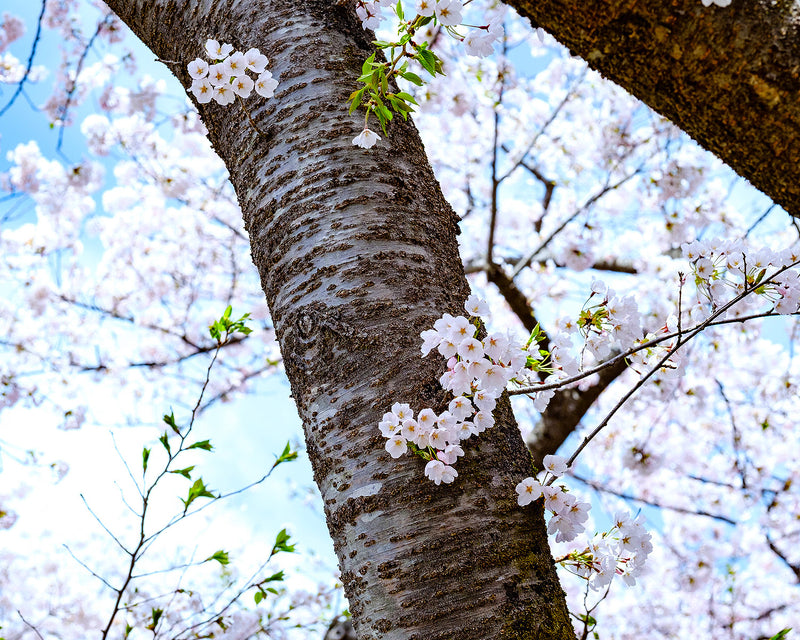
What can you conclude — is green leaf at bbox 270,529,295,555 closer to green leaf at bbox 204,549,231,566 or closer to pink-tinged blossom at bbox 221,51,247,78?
green leaf at bbox 204,549,231,566

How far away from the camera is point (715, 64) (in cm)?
76

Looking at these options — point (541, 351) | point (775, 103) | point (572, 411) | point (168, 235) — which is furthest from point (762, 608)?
point (168, 235)

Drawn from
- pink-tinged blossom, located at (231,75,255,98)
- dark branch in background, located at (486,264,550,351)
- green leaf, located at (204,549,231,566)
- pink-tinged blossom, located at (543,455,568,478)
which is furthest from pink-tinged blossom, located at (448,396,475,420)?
dark branch in background, located at (486,264,550,351)

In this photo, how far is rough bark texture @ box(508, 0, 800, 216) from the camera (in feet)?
2.42

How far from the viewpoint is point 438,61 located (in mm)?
1141

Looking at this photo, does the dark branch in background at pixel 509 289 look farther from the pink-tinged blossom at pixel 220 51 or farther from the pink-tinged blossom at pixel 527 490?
the pink-tinged blossom at pixel 527 490

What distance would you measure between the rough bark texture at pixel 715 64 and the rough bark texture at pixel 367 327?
49cm

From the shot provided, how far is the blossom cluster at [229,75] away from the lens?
1.25m

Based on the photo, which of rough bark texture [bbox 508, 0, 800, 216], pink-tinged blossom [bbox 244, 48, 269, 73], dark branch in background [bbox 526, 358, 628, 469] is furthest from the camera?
dark branch in background [bbox 526, 358, 628, 469]

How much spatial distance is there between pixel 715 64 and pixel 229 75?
993 mm

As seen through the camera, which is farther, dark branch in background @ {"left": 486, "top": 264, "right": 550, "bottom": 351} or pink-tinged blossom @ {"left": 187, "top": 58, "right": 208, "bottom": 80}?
dark branch in background @ {"left": 486, "top": 264, "right": 550, "bottom": 351}

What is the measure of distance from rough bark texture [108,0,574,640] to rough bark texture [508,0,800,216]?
19.4 inches

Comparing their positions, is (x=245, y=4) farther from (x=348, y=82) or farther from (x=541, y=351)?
(x=541, y=351)

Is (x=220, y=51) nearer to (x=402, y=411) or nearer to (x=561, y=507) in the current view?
(x=402, y=411)
